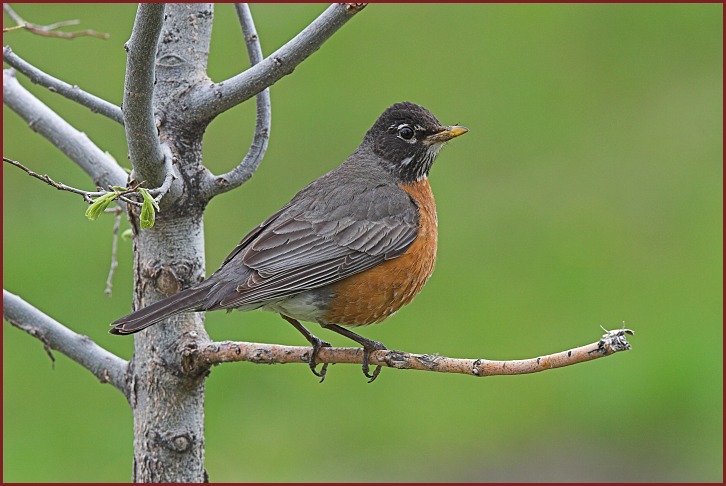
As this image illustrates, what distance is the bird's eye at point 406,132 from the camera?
486 cm


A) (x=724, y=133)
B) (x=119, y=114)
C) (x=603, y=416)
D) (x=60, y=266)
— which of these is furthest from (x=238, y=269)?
(x=724, y=133)

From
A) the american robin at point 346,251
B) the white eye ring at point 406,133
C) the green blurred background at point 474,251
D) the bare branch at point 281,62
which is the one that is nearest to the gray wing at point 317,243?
the american robin at point 346,251

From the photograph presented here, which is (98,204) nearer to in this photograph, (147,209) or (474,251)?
(147,209)

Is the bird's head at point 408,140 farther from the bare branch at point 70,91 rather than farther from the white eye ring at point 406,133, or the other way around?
the bare branch at point 70,91

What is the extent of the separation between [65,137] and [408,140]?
1.57 metres

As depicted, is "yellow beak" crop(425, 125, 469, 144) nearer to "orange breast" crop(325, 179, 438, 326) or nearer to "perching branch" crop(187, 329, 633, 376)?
"orange breast" crop(325, 179, 438, 326)

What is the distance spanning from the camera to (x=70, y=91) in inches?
145

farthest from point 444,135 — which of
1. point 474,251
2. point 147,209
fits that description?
point 474,251

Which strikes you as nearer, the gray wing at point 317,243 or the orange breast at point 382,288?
the gray wing at point 317,243

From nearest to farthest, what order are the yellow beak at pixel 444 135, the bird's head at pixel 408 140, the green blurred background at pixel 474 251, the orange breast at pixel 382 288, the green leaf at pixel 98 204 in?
the green leaf at pixel 98 204
the orange breast at pixel 382 288
the yellow beak at pixel 444 135
the bird's head at pixel 408 140
the green blurred background at pixel 474 251

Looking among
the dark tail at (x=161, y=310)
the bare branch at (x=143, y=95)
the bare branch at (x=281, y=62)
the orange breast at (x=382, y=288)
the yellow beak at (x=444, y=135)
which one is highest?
the yellow beak at (x=444, y=135)

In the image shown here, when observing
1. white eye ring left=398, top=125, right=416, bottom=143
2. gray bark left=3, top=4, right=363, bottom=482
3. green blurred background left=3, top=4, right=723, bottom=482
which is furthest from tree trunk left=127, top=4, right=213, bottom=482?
green blurred background left=3, top=4, right=723, bottom=482

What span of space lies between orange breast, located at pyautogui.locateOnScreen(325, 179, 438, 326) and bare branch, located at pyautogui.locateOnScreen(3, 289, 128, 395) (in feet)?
2.80

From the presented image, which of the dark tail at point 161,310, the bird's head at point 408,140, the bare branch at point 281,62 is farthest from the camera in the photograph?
the bird's head at point 408,140
